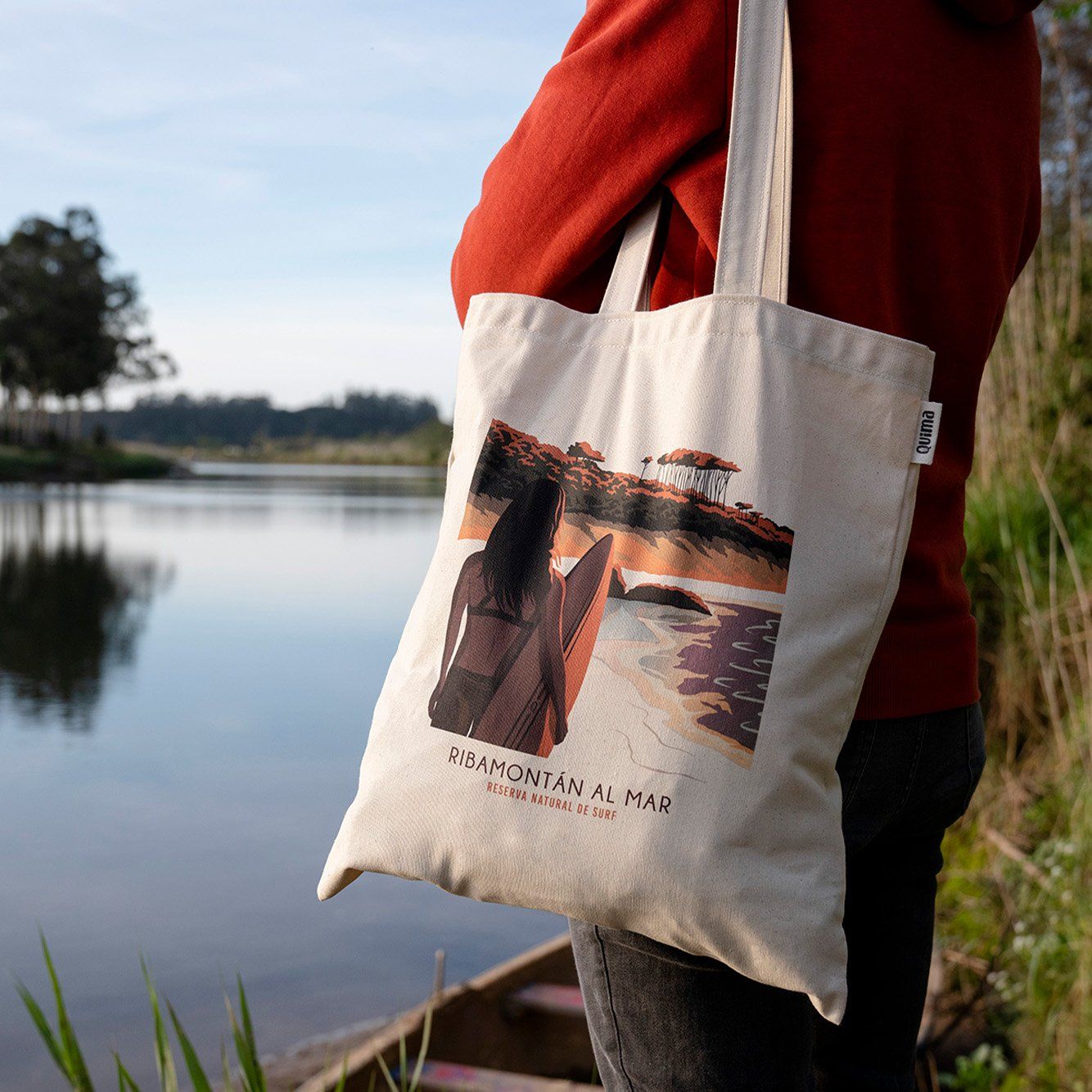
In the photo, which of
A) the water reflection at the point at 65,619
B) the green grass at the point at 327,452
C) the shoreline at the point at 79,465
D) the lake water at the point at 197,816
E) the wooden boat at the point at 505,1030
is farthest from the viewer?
the green grass at the point at 327,452

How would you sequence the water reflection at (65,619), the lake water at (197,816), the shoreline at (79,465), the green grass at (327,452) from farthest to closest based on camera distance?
the green grass at (327,452)
the shoreline at (79,465)
the water reflection at (65,619)
the lake water at (197,816)

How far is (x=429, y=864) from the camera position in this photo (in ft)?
2.51

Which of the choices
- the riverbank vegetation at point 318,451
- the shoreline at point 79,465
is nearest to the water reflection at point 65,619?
the shoreline at point 79,465

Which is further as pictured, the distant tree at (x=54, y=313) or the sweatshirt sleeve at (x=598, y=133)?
the distant tree at (x=54, y=313)

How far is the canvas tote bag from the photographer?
724 mm

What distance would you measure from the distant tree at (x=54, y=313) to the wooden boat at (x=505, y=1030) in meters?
36.6

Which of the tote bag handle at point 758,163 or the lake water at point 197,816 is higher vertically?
the tote bag handle at point 758,163

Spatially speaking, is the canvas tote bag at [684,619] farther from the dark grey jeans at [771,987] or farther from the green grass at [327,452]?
the green grass at [327,452]

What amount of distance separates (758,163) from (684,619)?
1.01ft

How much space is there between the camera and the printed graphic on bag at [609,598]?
2.44 feet

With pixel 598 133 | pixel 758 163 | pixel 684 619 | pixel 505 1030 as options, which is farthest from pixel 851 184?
pixel 505 1030

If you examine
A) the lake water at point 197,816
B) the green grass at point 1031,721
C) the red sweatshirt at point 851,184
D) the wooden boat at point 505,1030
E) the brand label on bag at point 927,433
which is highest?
the red sweatshirt at point 851,184

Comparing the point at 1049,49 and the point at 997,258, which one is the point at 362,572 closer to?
the point at 1049,49

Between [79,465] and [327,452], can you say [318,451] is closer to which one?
[327,452]
